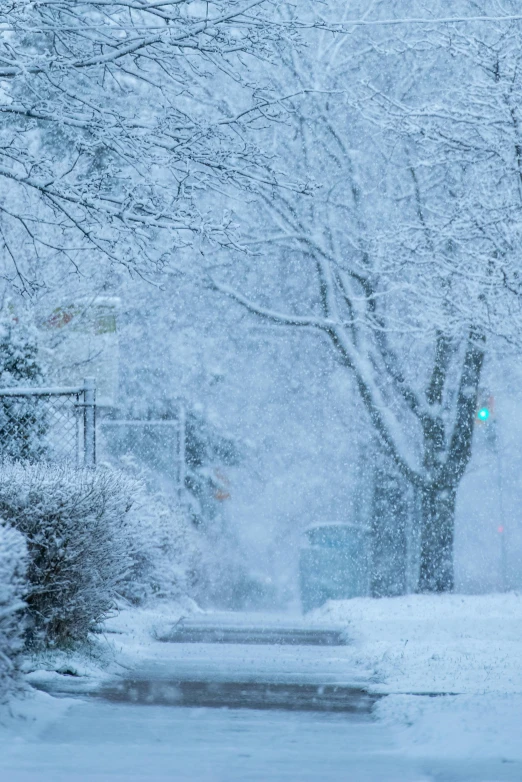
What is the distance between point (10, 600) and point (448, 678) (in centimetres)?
310

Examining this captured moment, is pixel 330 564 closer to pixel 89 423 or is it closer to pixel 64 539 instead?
pixel 89 423

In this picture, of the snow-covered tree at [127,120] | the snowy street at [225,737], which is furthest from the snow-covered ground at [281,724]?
the snow-covered tree at [127,120]

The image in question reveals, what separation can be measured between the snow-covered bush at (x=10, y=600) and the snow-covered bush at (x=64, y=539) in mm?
1225

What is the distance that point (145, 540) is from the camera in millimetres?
11547

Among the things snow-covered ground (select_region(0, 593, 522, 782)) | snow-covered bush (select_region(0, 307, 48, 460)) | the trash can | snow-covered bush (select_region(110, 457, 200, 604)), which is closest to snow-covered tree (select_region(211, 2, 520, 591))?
the trash can

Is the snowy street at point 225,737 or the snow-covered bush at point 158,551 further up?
the snow-covered bush at point 158,551

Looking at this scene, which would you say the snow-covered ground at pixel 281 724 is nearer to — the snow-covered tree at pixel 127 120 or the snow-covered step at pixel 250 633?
the snow-covered step at pixel 250 633

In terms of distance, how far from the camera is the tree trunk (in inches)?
743

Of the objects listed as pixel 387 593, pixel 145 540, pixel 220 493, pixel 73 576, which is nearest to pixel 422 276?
pixel 145 540

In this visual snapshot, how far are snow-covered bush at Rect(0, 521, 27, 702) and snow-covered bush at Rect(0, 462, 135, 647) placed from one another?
1225 mm

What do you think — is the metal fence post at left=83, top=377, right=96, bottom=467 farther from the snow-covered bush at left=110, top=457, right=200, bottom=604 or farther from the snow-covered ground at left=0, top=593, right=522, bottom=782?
the snow-covered ground at left=0, top=593, right=522, bottom=782

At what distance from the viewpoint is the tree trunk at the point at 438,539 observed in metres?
18.9

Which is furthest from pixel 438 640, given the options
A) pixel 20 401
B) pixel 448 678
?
pixel 20 401

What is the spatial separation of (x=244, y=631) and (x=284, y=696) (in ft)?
A: 15.9
